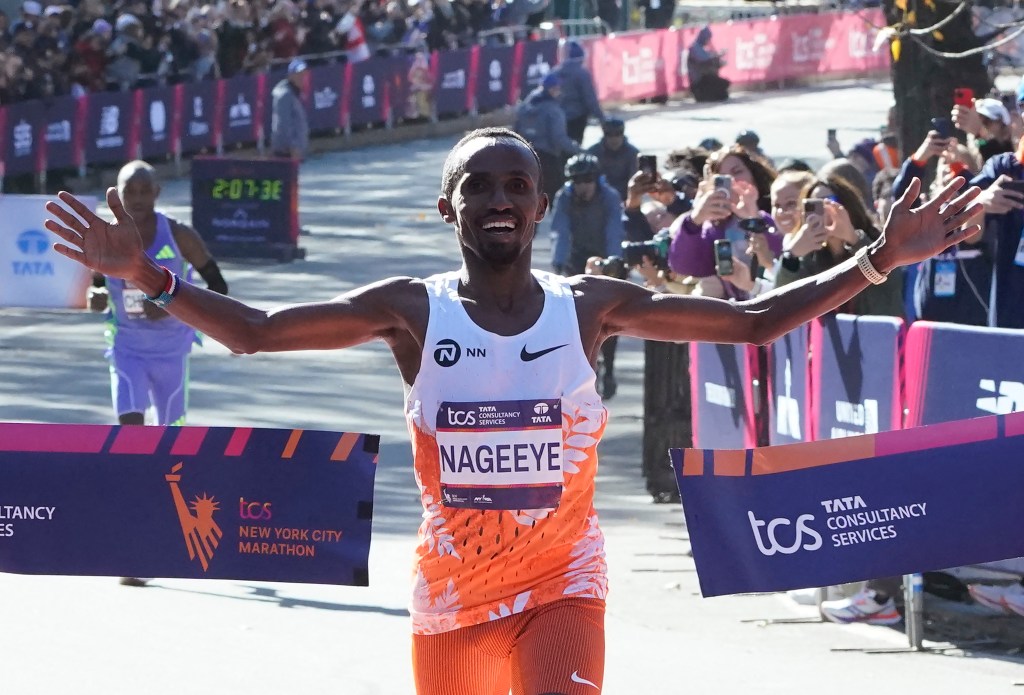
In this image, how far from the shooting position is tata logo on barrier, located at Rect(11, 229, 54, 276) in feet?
55.2

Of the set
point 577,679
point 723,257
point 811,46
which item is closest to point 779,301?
point 577,679

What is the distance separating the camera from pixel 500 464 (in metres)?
4.54

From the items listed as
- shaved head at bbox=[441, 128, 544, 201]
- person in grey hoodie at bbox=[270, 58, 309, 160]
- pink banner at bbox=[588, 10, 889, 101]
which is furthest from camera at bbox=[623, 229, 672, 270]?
pink banner at bbox=[588, 10, 889, 101]

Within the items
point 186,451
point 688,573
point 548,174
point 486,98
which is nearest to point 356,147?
point 486,98

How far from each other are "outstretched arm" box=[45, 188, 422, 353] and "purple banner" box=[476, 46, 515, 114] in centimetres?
2957

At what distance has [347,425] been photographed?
13258 mm

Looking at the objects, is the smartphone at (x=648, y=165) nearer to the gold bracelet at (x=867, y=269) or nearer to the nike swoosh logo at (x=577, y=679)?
the gold bracelet at (x=867, y=269)

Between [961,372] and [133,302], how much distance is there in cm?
417

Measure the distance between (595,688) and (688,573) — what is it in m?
5.01

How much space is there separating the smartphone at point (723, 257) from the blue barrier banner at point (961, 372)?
71.4 inches

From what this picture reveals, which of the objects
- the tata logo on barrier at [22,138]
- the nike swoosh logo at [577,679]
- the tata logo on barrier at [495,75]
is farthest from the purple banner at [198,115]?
the nike swoosh logo at [577,679]

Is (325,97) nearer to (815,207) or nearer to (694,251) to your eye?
(694,251)

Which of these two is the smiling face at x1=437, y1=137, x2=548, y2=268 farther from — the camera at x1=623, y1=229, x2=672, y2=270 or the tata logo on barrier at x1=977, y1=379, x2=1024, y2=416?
the camera at x1=623, y1=229, x2=672, y2=270

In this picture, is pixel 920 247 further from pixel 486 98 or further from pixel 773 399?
pixel 486 98
